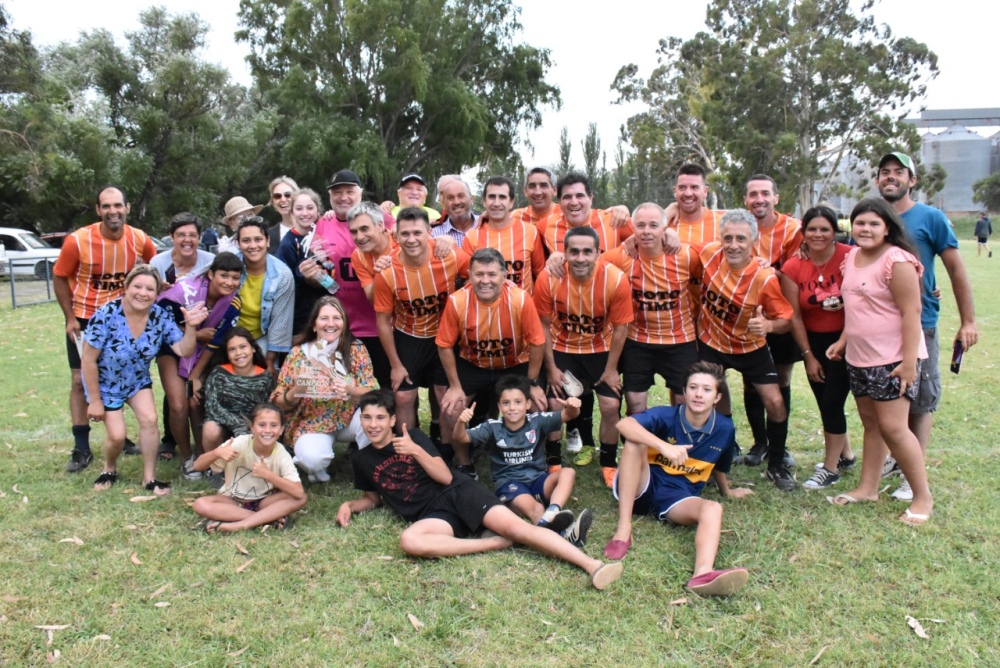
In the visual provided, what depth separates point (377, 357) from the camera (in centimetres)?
564

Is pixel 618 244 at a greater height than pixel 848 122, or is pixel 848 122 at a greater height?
pixel 848 122

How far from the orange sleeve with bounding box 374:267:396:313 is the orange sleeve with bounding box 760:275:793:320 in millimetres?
2626

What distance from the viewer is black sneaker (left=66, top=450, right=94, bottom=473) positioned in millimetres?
5406

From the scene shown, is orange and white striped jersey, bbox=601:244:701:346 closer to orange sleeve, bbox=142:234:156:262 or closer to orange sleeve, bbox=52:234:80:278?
orange sleeve, bbox=142:234:156:262

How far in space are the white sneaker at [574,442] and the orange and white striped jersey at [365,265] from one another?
216cm

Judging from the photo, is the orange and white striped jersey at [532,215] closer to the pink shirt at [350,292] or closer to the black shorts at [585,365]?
the black shorts at [585,365]

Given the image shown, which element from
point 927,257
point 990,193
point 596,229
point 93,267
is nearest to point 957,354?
point 927,257

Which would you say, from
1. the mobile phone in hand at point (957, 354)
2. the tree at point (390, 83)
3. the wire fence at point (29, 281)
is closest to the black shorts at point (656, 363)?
the mobile phone in hand at point (957, 354)

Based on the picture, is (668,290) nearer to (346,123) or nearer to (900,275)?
(900,275)

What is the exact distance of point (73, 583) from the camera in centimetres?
375

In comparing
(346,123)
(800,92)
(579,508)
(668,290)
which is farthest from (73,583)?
(800,92)

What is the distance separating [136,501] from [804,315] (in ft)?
15.8

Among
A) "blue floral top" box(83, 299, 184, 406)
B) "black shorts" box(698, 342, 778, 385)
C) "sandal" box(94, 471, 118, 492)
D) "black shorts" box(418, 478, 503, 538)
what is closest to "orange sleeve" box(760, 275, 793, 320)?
"black shorts" box(698, 342, 778, 385)

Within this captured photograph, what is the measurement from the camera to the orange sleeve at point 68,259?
17.7 ft
